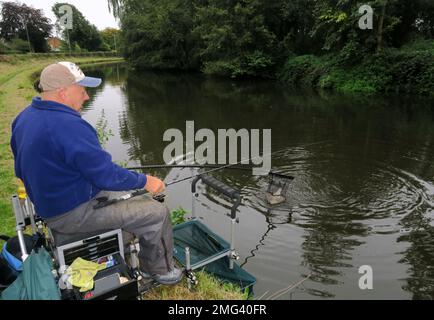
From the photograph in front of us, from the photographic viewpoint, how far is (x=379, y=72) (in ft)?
74.9

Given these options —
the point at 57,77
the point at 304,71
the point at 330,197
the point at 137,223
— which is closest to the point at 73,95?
the point at 57,77

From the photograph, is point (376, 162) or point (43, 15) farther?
point (43, 15)

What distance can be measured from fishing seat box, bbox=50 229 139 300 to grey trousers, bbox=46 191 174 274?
0.08 meters

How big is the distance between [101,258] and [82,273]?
0.98 feet

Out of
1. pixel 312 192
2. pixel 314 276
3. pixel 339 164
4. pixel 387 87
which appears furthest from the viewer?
pixel 387 87

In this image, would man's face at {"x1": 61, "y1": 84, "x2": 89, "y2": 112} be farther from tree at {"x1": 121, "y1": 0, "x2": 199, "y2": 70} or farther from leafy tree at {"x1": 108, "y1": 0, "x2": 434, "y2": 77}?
tree at {"x1": 121, "y1": 0, "x2": 199, "y2": 70}

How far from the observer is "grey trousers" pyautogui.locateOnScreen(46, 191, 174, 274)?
10.3 ft

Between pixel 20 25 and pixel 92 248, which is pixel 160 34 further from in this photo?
pixel 92 248

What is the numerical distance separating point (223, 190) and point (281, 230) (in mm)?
2954

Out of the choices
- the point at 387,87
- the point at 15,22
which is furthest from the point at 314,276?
the point at 15,22

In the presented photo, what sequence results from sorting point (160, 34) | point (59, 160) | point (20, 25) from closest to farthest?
point (59, 160) → point (160, 34) → point (20, 25)

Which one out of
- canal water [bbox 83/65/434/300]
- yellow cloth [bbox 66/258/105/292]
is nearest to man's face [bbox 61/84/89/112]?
yellow cloth [bbox 66/258/105/292]

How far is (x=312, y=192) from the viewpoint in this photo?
26.6 feet
